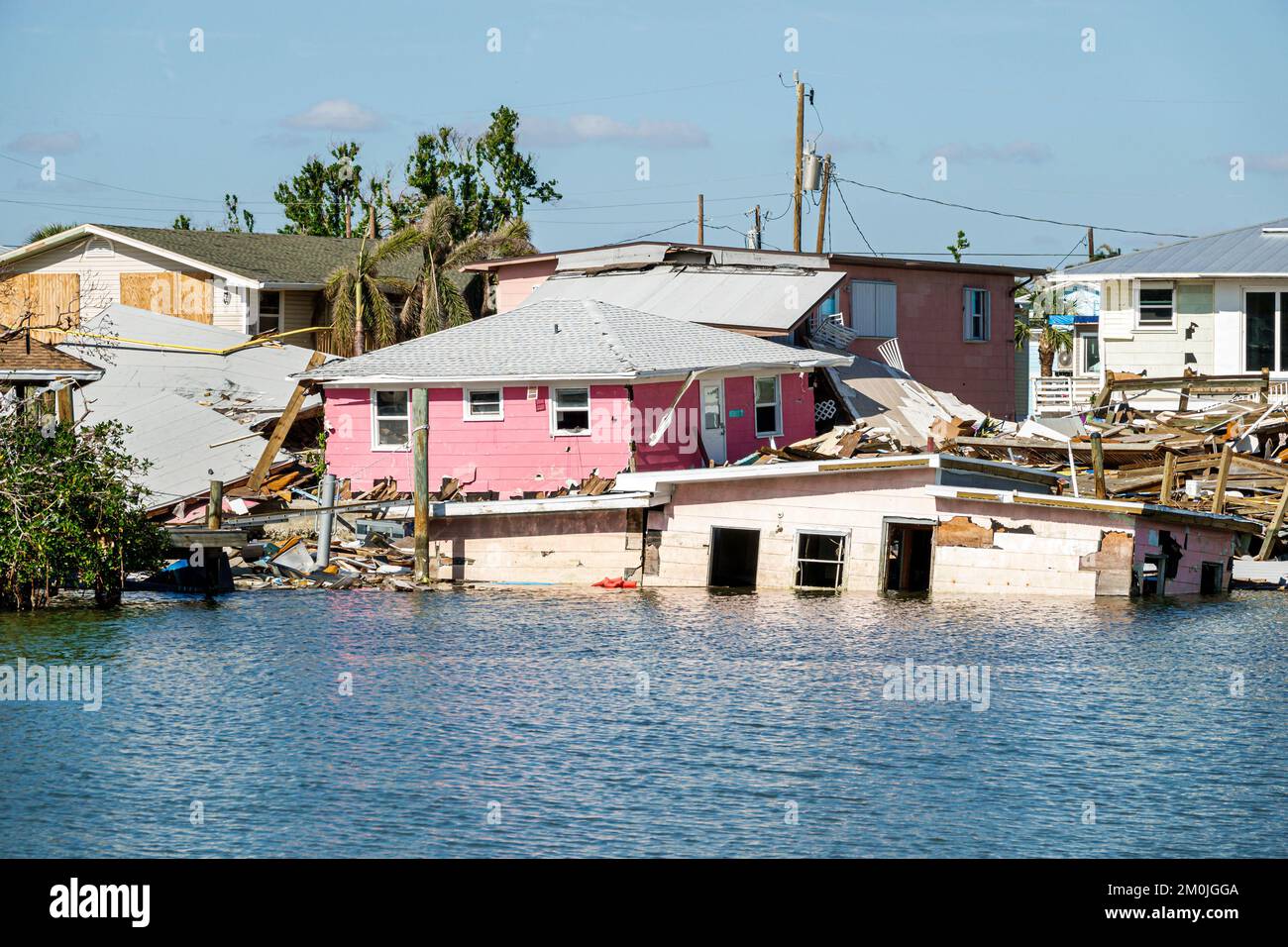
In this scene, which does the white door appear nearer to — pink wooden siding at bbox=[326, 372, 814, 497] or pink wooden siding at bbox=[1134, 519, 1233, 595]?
pink wooden siding at bbox=[326, 372, 814, 497]

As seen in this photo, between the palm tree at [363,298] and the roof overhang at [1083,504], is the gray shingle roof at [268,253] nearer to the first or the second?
the palm tree at [363,298]

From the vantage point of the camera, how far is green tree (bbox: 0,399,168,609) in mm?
26344

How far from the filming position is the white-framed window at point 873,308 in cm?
4420

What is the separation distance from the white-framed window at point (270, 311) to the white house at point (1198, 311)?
24.5 metres

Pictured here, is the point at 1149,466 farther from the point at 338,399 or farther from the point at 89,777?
the point at 89,777

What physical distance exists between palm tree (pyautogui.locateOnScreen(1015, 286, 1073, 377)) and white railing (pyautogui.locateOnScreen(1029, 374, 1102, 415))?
24940 mm

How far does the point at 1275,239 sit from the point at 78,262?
121 ft

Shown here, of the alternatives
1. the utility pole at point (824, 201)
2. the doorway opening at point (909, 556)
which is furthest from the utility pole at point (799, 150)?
the doorway opening at point (909, 556)

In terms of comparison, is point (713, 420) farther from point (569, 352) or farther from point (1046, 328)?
point (1046, 328)

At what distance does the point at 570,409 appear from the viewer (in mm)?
32969

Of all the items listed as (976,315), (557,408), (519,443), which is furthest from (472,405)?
(976,315)

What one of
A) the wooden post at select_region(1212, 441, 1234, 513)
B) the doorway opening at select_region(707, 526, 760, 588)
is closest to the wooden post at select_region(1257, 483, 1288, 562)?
the wooden post at select_region(1212, 441, 1234, 513)

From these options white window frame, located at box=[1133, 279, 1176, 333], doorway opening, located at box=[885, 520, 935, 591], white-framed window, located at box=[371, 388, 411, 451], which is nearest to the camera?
doorway opening, located at box=[885, 520, 935, 591]
